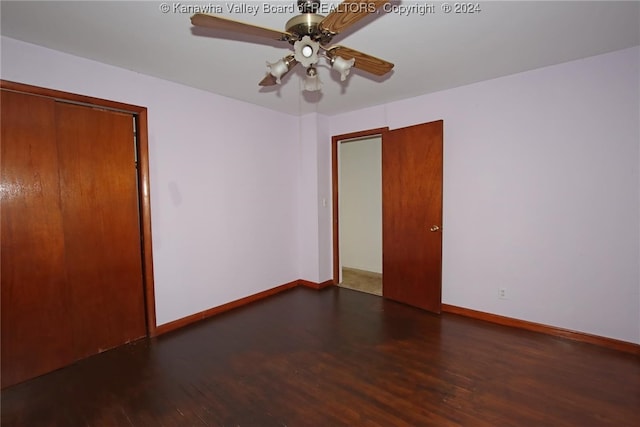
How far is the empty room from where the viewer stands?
1.91 meters

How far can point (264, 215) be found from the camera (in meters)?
3.96

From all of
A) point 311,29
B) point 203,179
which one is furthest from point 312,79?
point 203,179

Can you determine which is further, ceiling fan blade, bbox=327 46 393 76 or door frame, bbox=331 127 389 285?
door frame, bbox=331 127 389 285

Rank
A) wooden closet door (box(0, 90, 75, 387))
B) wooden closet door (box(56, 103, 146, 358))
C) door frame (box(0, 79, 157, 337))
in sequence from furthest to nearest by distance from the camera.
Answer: door frame (box(0, 79, 157, 337))
wooden closet door (box(56, 103, 146, 358))
wooden closet door (box(0, 90, 75, 387))

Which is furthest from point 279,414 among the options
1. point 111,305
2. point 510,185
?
point 510,185

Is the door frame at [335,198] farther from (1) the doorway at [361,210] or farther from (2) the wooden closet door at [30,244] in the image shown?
(2) the wooden closet door at [30,244]

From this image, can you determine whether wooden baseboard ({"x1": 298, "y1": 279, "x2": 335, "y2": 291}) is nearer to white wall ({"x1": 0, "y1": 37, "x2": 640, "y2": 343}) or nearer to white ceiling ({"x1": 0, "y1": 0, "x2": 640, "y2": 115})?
white wall ({"x1": 0, "y1": 37, "x2": 640, "y2": 343})

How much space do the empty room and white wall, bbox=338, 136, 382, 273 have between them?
44.6 inches

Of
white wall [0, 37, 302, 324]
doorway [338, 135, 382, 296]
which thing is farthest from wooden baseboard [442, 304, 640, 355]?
white wall [0, 37, 302, 324]

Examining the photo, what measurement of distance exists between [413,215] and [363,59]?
209 centimetres

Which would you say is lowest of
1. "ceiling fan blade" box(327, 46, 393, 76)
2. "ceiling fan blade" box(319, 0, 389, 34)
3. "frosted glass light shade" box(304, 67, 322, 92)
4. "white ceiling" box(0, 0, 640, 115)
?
"frosted glass light shade" box(304, 67, 322, 92)

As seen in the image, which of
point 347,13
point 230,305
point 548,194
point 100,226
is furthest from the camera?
point 230,305

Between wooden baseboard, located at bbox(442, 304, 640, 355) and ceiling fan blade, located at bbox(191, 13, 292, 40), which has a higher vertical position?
ceiling fan blade, located at bbox(191, 13, 292, 40)

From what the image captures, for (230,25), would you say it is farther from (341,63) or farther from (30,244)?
(30,244)
